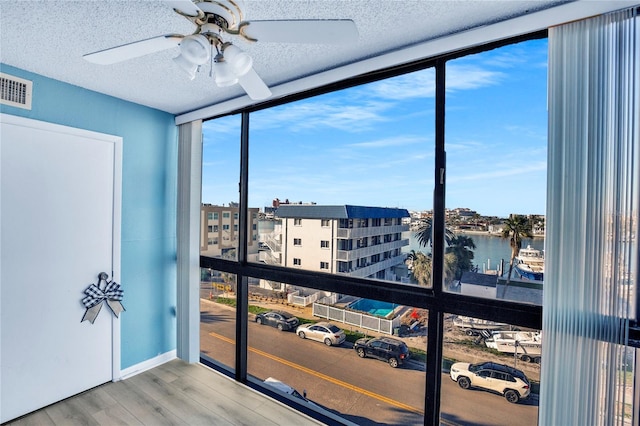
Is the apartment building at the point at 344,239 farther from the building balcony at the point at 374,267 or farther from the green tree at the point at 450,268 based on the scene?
the green tree at the point at 450,268

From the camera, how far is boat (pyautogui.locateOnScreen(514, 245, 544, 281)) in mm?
1505

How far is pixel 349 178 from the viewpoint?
2059mm

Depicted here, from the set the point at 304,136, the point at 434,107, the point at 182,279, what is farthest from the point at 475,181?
the point at 182,279

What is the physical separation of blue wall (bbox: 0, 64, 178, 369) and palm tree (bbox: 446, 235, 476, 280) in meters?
2.56

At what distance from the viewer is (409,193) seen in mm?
1839

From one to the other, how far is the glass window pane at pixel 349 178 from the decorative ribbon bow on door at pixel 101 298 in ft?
4.11

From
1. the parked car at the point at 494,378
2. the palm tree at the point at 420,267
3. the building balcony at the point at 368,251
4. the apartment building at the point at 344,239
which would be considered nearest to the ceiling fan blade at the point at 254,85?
the apartment building at the point at 344,239

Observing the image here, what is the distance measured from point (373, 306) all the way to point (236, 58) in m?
1.59

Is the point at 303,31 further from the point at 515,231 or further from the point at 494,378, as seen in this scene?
the point at 494,378

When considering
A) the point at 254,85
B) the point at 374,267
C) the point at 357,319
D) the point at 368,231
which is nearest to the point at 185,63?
the point at 254,85

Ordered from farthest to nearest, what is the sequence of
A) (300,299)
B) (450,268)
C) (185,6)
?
(300,299) < (450,268) < (185,6)

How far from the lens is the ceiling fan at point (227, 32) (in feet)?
3.46

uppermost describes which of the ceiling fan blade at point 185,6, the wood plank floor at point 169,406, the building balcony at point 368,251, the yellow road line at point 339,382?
the ceiling fan blade at point 185,6

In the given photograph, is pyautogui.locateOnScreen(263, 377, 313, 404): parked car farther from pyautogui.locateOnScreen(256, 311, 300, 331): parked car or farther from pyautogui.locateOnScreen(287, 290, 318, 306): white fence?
pyautogui.locateOnScreen(287, 290, 318, 306): white fence
